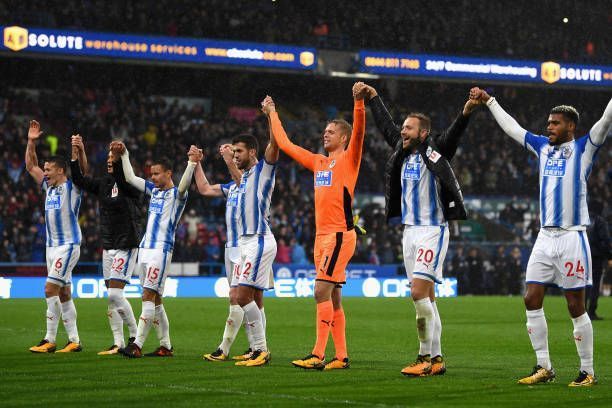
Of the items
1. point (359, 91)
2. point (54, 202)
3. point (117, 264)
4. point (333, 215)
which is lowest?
point (117, 264)

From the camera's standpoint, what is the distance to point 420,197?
1001 cm

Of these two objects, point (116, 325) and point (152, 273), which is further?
point (116, 325)

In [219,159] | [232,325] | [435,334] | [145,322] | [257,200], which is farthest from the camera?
[219,159]

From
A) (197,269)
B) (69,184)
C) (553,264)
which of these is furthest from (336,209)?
(197,269)

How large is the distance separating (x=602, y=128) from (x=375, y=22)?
1357 inches

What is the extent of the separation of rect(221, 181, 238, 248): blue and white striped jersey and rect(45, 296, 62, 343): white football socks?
7.14 ft

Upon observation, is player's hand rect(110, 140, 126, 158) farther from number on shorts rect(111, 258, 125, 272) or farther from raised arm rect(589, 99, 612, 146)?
raised arm rect(589, 99, 612, 146)

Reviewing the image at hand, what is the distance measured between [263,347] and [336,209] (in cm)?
175

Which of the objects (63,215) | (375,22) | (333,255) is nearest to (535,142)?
(333,255)

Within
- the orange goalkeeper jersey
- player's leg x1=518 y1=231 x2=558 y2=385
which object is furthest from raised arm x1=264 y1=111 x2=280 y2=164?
player's leg x1=518 y1=231 x2=558 y2=385

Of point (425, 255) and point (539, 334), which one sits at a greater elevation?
point (425, 255)

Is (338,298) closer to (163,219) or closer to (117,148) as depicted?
(163,219)

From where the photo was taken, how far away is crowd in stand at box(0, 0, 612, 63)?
121ft

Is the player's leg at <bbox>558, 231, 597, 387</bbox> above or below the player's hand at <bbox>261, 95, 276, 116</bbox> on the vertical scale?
below
